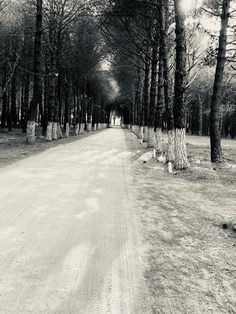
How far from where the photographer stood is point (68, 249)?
493cm

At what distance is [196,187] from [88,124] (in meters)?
45.4

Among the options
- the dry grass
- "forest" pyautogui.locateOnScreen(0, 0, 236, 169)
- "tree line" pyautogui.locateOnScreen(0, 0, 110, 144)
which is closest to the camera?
the dry grass

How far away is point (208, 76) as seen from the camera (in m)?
48.2

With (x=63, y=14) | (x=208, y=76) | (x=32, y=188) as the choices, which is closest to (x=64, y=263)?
(x=32, y=188)

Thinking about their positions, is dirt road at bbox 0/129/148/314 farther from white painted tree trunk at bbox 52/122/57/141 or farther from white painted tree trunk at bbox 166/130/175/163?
white painted tree trunk at bbox 52/122/57/141

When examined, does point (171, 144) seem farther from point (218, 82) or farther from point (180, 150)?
point (218, 82)

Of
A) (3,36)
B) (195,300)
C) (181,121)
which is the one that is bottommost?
(195,300)

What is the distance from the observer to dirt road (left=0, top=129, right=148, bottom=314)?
11.8 ft

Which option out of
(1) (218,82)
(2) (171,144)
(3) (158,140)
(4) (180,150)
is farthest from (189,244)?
(3) (158,140)

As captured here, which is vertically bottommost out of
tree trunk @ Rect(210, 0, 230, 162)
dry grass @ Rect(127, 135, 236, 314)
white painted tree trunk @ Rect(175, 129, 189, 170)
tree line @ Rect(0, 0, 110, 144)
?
dry grass @ Rect(127, 135, 236, 314)

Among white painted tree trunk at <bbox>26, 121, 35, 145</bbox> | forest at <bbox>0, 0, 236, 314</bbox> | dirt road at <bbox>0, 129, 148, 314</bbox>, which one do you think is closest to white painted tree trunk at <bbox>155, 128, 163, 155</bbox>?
forest at <bbox>0, 0, 236, 314</bbox>

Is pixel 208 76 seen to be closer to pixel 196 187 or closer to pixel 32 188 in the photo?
pixel 196 187

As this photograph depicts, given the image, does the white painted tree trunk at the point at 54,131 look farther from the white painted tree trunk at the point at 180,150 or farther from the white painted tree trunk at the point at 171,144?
the white painted tree trunk at the point at 180,150

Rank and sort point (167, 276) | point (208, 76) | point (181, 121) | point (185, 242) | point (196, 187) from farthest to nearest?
point (208, 76)
point (181, 121)
point (196, 187)
point (185, 242)
point (167, 276)
